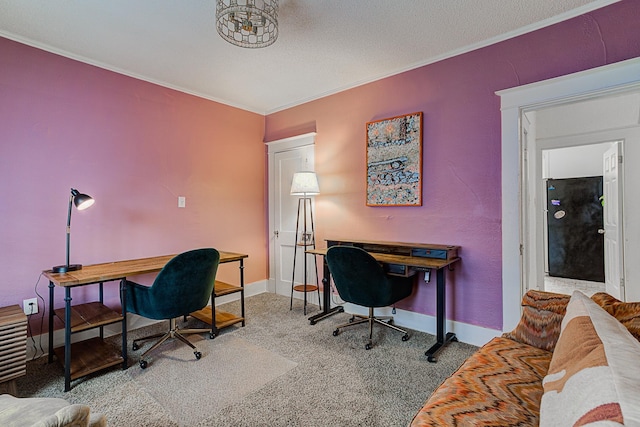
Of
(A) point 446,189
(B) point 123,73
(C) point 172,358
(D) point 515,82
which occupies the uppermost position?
(B) point 123,73

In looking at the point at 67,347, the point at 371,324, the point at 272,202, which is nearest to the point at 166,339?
the point at 67,347

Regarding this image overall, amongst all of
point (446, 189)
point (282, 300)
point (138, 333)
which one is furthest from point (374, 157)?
point (138, 333)

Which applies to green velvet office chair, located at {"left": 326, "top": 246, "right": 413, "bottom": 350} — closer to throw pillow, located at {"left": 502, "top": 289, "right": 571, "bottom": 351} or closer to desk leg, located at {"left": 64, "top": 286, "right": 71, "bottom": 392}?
throw pillow, located at {"left": 502, "top": 289, "right": 571, "bottom": 351}

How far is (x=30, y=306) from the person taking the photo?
2510mm

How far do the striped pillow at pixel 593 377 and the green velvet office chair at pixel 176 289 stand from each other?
7.17 feet

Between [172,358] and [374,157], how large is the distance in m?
2.55

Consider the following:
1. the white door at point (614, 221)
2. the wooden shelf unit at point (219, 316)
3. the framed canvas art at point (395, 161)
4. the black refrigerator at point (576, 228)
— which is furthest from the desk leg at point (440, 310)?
the black refrigerator at point (576, 228)

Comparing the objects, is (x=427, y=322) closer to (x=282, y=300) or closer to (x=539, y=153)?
(x=282, y=300)

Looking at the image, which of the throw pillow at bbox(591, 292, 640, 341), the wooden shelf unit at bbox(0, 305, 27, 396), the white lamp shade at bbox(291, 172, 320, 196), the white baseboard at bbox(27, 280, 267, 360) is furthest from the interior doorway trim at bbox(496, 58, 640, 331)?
the wooden shelf unit at bbox(0, 305, 27, 396)

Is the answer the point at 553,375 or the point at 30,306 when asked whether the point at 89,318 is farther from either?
the point at 553,375

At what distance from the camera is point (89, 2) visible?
6.73 feet

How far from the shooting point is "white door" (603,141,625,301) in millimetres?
3492

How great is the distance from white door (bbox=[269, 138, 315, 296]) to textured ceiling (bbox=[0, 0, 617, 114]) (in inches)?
41.6

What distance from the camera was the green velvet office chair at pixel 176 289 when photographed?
2.31 meters
